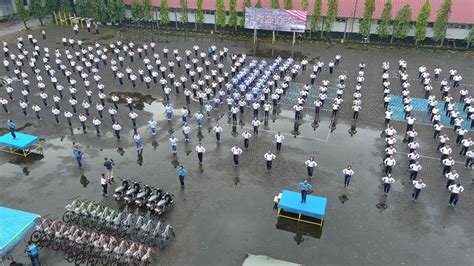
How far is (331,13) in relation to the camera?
4569 centimetres

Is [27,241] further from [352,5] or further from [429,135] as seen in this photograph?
[352,5]

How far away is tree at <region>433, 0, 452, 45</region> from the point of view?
1647 inches

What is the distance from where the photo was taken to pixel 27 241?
60.4 ft

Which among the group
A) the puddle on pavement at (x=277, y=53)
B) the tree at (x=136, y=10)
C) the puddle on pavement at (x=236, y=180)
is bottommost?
the puddle on pavement at (x=236, y=180)

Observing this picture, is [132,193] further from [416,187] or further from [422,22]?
[422,22]

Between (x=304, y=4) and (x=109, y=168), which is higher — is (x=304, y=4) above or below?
above

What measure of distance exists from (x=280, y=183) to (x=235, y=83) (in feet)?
43.9

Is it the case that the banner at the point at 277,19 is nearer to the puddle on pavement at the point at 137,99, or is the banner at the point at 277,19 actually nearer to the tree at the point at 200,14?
the tree at the point at 200,14

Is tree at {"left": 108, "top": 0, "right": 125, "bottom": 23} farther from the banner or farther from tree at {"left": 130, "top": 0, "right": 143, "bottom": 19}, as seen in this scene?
the banner

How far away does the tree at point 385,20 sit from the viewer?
4369 centimetres

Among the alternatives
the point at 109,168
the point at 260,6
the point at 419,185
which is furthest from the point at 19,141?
the point at 260,6

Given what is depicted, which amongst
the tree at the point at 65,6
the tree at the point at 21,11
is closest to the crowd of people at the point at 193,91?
the tree at the point at 21,11

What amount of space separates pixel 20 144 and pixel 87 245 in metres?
10.5

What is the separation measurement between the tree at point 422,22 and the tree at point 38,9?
151 feet
